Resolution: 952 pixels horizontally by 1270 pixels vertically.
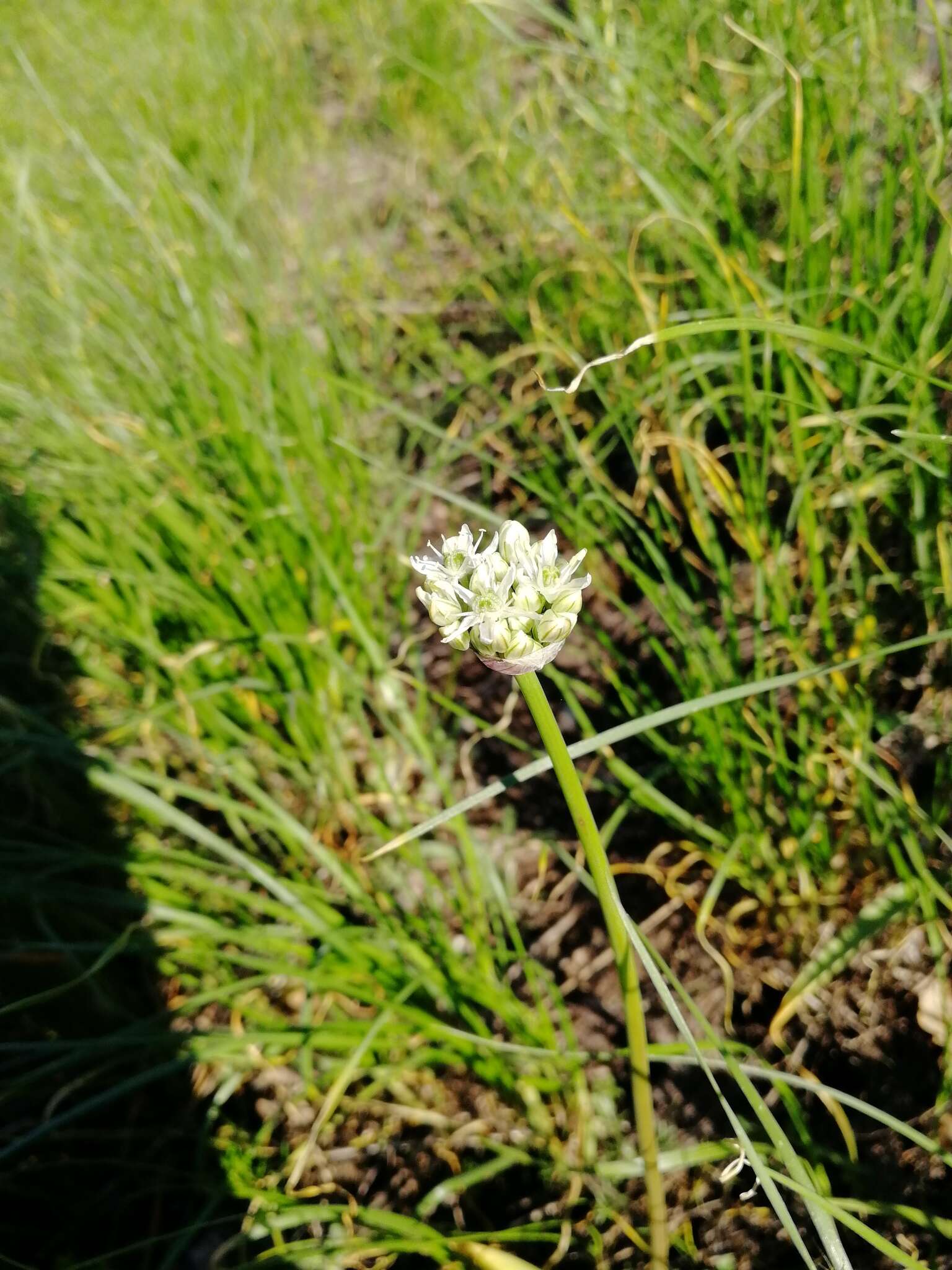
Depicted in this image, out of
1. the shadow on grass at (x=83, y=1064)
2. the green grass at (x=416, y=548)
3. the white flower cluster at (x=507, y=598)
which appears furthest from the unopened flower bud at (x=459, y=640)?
the shadow on grass at (x=83, y=1064)

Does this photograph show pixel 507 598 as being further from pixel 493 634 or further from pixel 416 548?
pixel 416 548

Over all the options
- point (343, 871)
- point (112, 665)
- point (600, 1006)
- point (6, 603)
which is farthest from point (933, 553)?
point (6, 603)

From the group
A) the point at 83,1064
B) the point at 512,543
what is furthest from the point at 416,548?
the point at 512,543

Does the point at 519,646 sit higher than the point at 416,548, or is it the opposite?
the point at 519,646

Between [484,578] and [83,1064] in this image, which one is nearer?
[484,578]

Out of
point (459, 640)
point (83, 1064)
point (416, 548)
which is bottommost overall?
point (83, 1064)

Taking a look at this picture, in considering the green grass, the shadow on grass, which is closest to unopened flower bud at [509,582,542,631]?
the green grass

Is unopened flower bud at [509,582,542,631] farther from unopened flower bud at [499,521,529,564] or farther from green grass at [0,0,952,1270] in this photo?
green grass at [0,0,952,1270]
